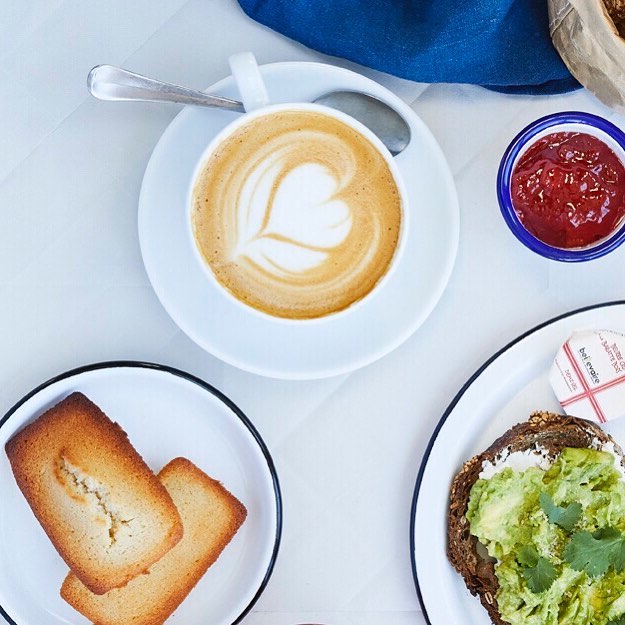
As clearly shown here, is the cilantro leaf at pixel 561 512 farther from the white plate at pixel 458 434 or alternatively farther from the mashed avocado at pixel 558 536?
the white plate at pixel 458 434

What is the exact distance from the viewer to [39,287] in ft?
4.98

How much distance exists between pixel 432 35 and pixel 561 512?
0.74m

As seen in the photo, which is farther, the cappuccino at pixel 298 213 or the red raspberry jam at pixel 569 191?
the red raspberry jam at pixel 569 191

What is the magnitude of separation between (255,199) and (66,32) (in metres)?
0.46

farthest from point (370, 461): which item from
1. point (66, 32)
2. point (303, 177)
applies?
point (66, 32)

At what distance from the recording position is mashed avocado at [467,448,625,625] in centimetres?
141

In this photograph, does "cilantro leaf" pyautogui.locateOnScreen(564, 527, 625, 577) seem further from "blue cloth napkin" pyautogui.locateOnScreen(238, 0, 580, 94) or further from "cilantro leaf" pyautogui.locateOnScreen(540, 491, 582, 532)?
"blue cloth napkin" pyautogui.locateOnScreen(238, 0, 580, 94)

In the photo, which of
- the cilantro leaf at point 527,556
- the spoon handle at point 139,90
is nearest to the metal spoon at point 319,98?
the spoon handle at point 139,90

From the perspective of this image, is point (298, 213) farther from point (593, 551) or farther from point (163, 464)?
point (593, 551)

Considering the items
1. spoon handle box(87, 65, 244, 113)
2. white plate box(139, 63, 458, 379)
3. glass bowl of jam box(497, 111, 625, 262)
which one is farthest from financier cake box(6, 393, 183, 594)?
glass bowl of jam box(497, 111, 625, 262)

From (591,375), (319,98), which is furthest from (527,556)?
(319,98)

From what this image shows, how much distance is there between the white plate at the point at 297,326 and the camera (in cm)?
139

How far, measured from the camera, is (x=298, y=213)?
1313 millimetres

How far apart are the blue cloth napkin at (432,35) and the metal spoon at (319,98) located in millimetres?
101
